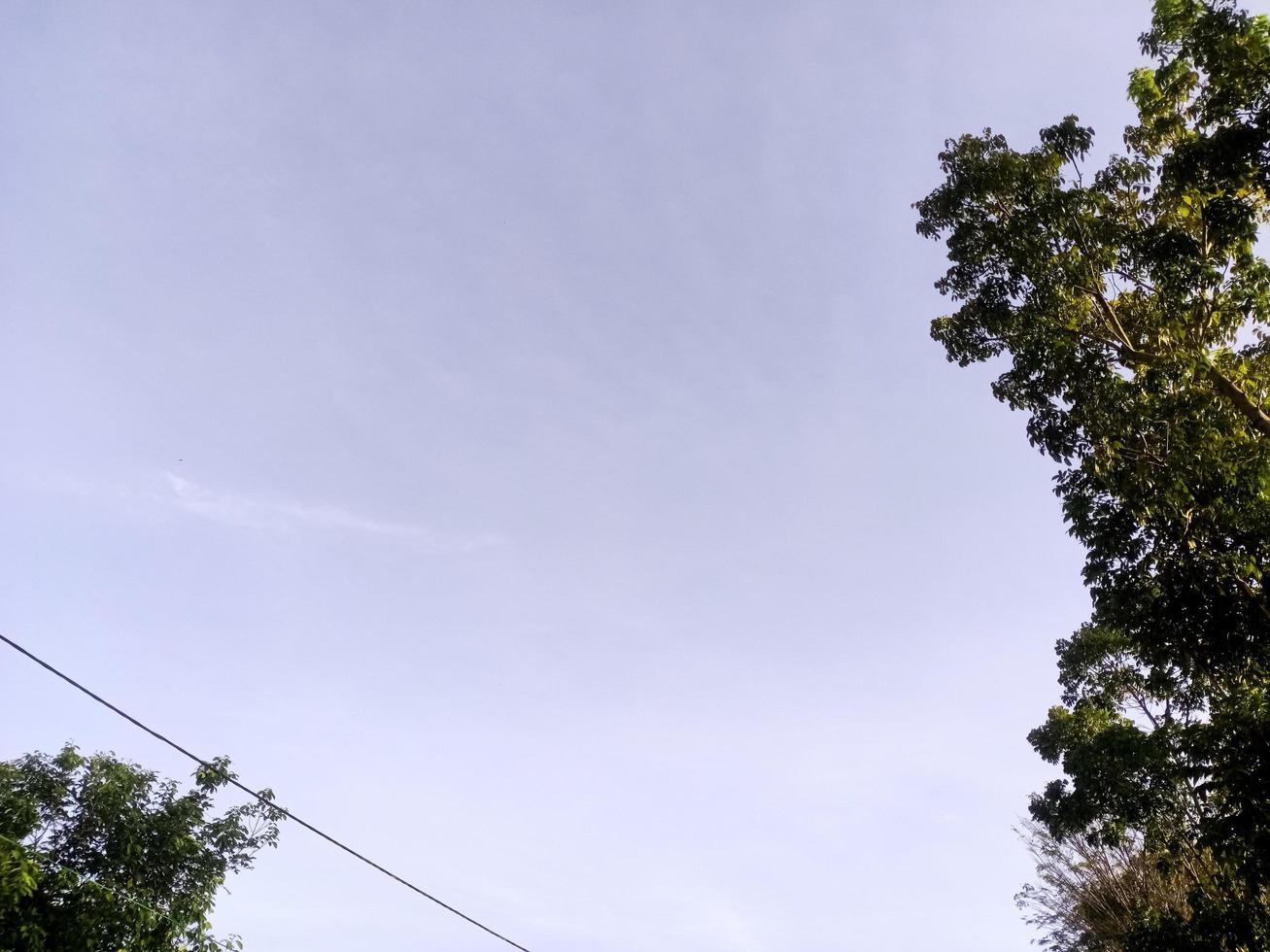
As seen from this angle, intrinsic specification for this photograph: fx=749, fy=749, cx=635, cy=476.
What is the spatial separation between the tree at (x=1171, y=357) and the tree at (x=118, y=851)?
41.0ft

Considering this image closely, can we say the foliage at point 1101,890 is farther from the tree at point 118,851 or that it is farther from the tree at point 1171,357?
the tree at point 118,851

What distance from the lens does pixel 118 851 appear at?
1195 cm

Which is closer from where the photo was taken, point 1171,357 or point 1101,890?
point 1171,357

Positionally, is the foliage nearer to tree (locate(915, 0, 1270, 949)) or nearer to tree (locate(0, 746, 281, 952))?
tree (locate(915, 0, 1270, 949))

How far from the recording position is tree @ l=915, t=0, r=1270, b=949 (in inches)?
335

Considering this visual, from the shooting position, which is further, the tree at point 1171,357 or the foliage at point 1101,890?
the foliage at point 1101,890

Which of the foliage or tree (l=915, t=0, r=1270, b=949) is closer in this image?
tree (l=915, t=0, r=1270, b=949)

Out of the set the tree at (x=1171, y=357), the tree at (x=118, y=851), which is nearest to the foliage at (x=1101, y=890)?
the tree at (x=1171, y=357)

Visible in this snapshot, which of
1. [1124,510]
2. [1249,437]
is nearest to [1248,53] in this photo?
[1249,437]

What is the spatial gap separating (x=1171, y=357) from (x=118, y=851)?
17237 mm

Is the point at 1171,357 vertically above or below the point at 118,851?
above

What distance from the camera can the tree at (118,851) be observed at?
10.1 meters

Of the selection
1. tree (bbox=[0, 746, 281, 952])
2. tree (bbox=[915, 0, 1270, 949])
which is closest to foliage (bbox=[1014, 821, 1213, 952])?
tree (bbox=[915, 0, 1270, 949])

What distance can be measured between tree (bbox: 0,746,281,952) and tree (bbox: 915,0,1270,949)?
12.5 metres
